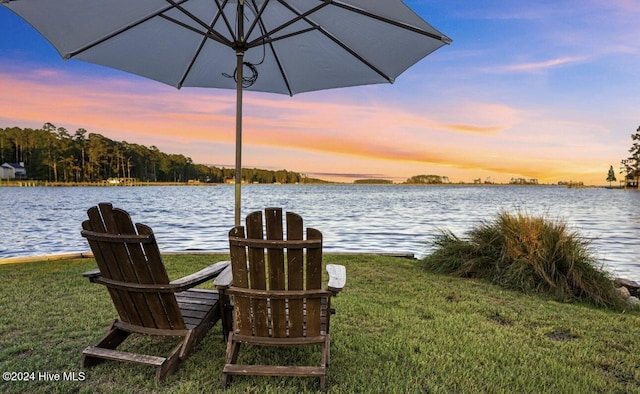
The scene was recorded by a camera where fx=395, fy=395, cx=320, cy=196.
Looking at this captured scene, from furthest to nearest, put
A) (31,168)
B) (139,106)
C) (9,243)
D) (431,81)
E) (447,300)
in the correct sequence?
(31,168) < (139,106) < (431,81) < (9,243) < (447,300)

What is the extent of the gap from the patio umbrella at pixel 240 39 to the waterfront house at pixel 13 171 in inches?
3160

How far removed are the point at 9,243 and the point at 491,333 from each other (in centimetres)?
1326

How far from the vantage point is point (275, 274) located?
2383 millimetres

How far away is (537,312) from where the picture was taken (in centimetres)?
423

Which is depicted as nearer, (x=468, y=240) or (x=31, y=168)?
(x=468, y=240)

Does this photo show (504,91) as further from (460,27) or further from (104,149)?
(104,149)

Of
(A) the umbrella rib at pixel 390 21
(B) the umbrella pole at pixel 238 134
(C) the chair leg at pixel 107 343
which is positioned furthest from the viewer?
(B) the umbrella pole at pixel 238 134

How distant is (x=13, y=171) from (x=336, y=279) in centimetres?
8440

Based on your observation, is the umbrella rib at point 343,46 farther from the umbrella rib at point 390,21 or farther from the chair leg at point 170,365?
the chair leg at point 170,365

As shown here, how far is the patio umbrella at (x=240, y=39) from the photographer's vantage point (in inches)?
135

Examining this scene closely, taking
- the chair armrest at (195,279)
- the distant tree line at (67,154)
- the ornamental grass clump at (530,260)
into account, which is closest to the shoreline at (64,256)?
the ornamental grass clump at (530,260)

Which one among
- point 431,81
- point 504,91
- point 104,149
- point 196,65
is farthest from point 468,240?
point 104,149

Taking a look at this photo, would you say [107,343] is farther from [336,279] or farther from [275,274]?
[336,279]

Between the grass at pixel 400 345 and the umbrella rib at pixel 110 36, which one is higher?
the umbrella rib at pixel 110 36
